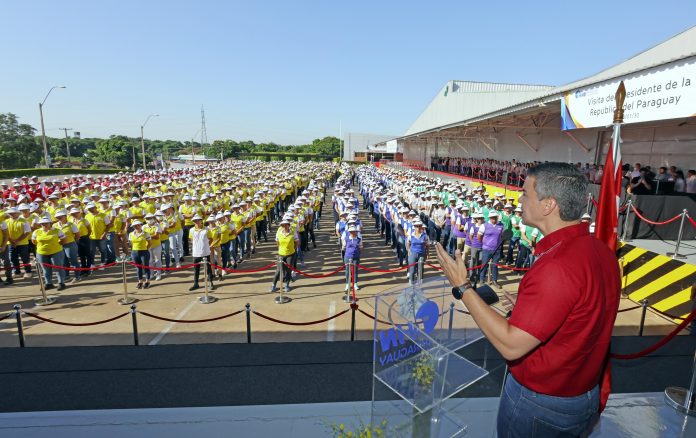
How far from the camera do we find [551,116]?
1892 cm

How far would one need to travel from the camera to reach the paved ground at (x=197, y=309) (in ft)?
21.3

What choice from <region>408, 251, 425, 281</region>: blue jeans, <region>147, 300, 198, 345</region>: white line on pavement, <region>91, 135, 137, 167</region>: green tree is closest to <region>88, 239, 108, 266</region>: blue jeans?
<region>147, 300, 198, 345</region>: white line on pavement

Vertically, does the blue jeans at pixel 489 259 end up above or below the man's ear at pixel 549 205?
below

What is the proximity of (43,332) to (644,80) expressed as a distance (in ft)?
42.8

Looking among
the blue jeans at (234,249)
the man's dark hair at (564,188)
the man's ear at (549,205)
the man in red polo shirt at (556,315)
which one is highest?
the man's dark hair at (564,188)

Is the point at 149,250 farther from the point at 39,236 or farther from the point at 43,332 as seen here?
the point at 43,332

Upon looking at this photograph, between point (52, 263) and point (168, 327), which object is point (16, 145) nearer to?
point (52, 263)

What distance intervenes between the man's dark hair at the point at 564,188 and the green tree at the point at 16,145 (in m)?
64.1

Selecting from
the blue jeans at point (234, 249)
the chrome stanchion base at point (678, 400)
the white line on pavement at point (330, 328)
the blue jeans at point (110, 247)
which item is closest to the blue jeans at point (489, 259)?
the white line on pavement at point (330, 328)

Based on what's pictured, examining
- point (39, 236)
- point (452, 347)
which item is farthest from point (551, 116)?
point (39, 236)

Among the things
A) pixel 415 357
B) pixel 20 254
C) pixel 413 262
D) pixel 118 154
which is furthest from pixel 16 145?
pixel 415 357

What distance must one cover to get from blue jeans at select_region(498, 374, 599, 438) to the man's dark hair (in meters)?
0.86

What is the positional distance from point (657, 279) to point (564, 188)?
827 centimetres

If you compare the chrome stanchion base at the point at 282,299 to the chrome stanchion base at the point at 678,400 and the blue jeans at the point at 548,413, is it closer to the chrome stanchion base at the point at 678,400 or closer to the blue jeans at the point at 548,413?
the chrome stanchion base at the point at 678,400
